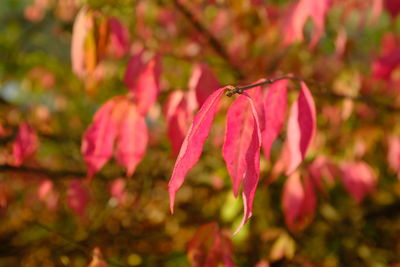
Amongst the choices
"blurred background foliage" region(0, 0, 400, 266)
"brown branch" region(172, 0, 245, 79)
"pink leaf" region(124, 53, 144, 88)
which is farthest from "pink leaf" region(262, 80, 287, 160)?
"brown branch" region(172, 0, 245, 79)

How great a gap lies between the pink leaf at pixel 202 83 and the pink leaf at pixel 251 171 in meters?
0.49

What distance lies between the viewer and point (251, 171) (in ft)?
1.80

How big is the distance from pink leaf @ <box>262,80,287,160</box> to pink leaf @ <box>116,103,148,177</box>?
0.34 m

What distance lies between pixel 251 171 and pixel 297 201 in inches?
30.3

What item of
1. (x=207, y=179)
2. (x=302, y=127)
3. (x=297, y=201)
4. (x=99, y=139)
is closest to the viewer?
(x=302, y=127)

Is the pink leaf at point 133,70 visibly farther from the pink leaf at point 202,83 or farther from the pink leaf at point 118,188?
the pink leaf at point 118,188

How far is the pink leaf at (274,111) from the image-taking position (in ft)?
2.63

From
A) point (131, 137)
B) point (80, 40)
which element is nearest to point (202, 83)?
point (131, 137)

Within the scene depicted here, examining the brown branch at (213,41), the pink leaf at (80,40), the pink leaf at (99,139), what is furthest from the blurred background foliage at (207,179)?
the pink leaf at (99,139)

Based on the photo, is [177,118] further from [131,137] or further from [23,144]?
[23,144]

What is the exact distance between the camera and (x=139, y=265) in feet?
4.98

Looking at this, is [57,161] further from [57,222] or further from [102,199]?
[102,199]

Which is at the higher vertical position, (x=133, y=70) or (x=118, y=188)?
(x=133, y=70)

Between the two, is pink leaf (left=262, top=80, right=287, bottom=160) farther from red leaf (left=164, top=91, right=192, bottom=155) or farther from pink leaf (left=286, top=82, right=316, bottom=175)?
red leaf (left=164, top=91, right=192, bottom=155)
